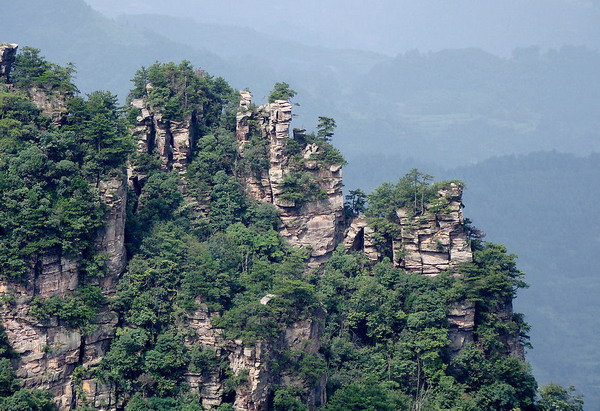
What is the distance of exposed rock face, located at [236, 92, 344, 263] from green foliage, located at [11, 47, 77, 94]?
337 inches

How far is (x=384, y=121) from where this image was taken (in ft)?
583

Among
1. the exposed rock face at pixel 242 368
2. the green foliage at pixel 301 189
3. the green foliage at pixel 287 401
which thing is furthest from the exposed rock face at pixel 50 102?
the green foliage at pixel 287 401

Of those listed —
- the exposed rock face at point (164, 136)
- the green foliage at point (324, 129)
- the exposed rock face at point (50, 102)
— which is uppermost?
the exposed rock face at point (50, 102)

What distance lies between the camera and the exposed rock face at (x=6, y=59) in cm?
4350

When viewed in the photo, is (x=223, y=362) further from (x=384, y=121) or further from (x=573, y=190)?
(x=384, y=121)

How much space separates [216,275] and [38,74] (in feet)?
34.4

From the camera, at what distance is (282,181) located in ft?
156

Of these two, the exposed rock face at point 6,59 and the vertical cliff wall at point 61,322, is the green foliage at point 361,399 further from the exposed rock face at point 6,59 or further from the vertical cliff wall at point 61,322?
the exposed rock face at point 6,59

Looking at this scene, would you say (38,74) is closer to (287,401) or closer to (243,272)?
(243,272)

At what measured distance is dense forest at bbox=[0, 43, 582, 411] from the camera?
131ft

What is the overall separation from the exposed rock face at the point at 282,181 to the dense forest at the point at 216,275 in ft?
1.33

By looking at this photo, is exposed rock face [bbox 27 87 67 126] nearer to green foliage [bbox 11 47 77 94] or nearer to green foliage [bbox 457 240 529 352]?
green foliage [bbox 11 47 77 94]

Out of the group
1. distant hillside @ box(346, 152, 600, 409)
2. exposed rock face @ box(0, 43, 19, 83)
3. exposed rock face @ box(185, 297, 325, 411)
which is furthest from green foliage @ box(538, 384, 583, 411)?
distant hillside @ box(346, 152, 600, 409)

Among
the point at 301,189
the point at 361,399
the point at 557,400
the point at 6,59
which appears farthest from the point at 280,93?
the point at 557,400
